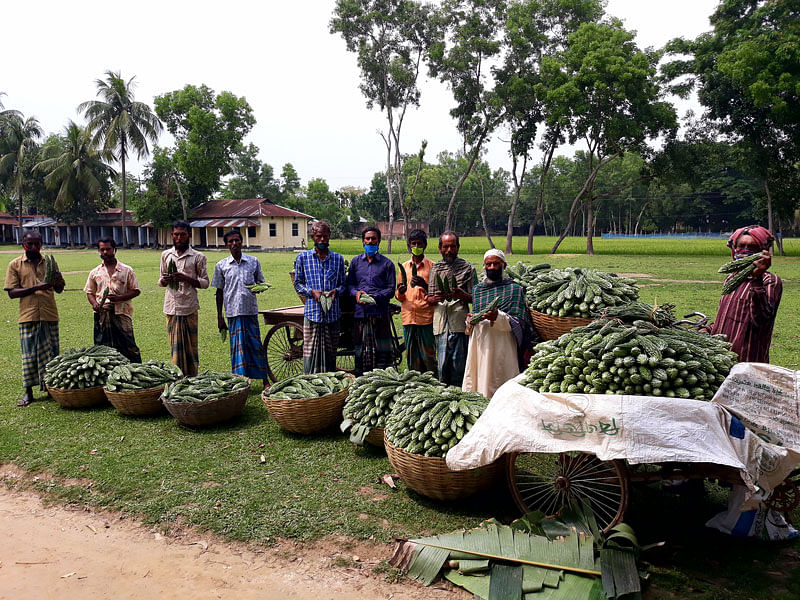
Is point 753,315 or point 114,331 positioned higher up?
point 753,315

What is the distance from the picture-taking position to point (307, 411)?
5172 mm

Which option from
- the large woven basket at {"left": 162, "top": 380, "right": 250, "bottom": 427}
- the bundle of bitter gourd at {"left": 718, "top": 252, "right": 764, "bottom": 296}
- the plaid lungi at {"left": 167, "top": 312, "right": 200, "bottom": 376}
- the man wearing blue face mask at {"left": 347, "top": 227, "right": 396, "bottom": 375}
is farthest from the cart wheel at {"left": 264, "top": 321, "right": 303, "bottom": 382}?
the bundle of bitter gourd at {"left": 718, "top": 252, "right": 764, "bottom": 296}

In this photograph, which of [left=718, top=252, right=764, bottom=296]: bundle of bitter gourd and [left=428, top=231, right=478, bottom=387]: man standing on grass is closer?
[left=718, top=252, right=764, bottom=296]: bundle of bitter gourd

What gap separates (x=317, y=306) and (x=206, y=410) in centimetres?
159

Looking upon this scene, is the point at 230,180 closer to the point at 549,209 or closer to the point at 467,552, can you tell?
the point at 549,209

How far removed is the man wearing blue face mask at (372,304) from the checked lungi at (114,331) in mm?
2720

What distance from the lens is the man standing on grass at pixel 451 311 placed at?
561 centimetres

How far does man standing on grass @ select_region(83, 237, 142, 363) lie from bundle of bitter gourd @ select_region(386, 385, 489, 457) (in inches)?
150

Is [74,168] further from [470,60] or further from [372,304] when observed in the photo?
[372,304]

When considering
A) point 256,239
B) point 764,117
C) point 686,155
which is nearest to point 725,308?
point 764,117

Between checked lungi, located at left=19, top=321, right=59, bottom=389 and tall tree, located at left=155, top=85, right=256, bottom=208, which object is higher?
tall tree, located at left=155, top=85, right=256, bottom=208

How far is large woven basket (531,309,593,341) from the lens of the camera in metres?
4.57

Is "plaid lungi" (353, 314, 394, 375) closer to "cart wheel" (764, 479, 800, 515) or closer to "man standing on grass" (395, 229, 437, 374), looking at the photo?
"man standing on grass" (395, 229, 437, 374)

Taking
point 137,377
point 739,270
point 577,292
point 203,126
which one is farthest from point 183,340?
point 203,126
